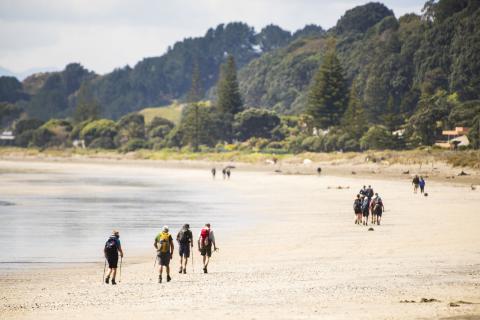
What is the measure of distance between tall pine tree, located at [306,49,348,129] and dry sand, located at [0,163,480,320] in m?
85.3

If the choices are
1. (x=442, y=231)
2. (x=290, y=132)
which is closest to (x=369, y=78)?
(x=290, y=132)

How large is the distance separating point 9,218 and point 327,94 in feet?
284

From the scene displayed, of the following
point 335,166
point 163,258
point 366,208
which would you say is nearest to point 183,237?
point 163,258

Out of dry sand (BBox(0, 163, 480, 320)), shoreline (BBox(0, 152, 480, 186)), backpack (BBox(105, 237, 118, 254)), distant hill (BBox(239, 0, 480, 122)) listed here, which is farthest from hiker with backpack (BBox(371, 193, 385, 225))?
distant hill (BBox(239, 0, 480, 122))

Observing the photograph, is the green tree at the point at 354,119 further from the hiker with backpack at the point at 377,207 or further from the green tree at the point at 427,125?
the hiker with backpack at the point at 377,207

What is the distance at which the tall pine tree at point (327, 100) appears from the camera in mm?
120062

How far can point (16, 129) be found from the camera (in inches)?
7495

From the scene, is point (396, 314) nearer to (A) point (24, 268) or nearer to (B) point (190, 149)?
(A) point (24, 268)

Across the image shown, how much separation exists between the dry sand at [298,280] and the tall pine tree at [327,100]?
3358 inches

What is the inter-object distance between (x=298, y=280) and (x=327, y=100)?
102 meters

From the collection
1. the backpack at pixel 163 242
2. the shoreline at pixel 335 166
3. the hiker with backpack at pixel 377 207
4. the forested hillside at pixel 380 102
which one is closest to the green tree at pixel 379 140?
the forested hillside at pixel 380 102

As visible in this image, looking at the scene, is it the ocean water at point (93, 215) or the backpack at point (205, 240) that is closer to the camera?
the backpack at point (205, 240)

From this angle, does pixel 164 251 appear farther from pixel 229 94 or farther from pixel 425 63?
pixel 229 94

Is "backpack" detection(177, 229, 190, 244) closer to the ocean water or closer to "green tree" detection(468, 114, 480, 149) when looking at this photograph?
the ocean water
